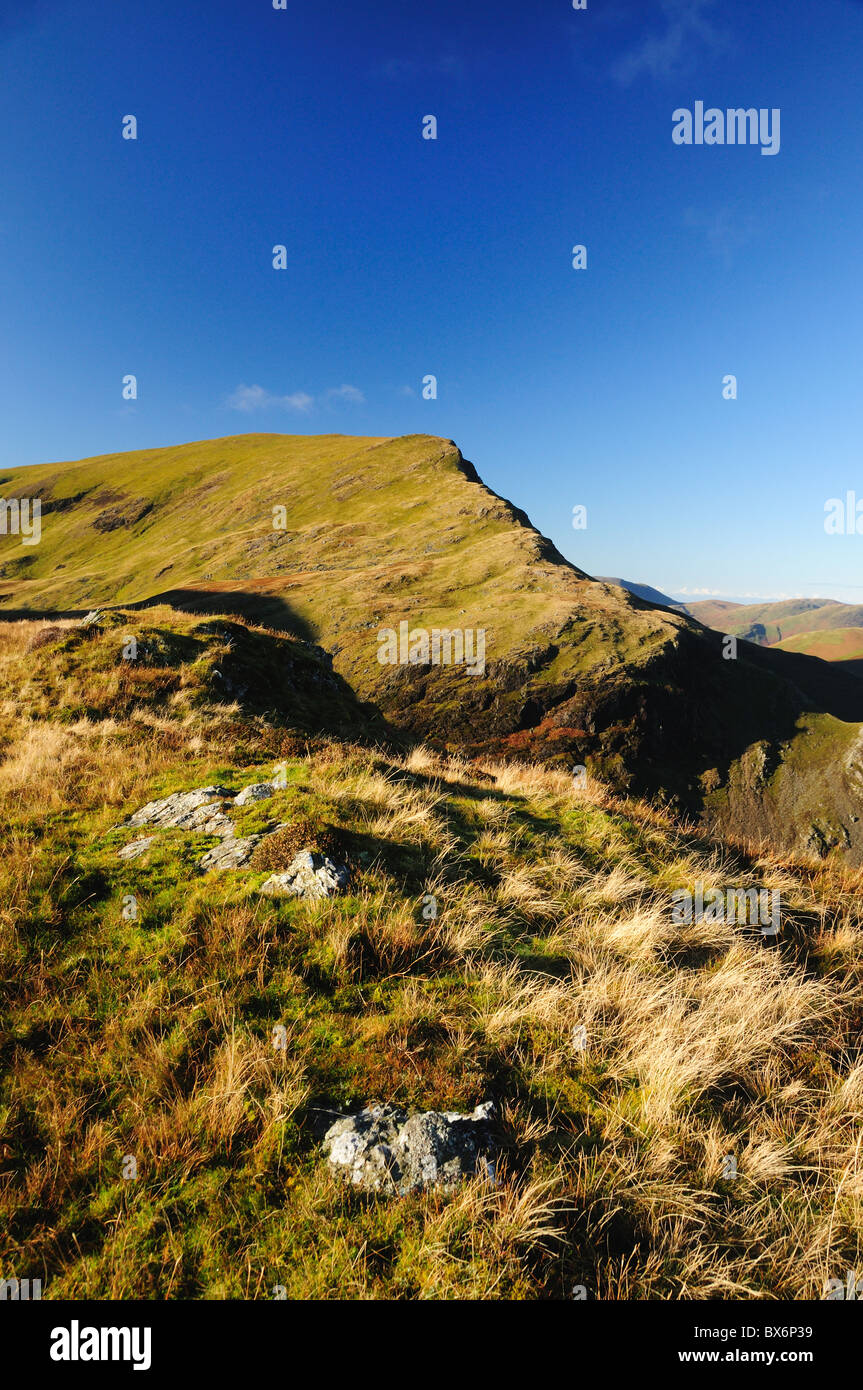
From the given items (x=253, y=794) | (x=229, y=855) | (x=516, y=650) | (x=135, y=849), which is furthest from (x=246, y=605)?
(x=229, y=855)

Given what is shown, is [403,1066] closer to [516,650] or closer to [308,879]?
[308,879]

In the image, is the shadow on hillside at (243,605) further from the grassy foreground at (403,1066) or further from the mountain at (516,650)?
the grassy foreground at (403,1066)

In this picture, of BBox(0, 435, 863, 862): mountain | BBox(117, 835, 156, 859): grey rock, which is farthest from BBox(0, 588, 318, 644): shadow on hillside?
BBox(117, 835, 156, 859): grey rock

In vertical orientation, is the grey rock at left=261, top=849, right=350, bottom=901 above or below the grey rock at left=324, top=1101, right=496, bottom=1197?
above

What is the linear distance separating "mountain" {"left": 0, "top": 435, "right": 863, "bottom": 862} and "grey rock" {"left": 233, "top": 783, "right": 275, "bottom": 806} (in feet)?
135

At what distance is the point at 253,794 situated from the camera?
8.23m

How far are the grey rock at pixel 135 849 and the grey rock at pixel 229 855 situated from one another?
30.5 inches

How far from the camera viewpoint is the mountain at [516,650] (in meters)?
77.8

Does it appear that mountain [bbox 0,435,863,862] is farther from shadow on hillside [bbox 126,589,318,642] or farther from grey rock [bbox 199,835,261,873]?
grey rock [bbox 199,835,261,873]

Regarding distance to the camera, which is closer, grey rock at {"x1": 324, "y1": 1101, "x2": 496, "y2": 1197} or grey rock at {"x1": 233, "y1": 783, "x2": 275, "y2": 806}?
grey rock at {"x1": 324, "y1": 1101, "x2": 496, "y2": 1197}

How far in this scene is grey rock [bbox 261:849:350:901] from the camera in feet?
19.3

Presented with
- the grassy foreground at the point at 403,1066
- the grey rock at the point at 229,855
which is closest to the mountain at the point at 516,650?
the grey rock at the point at 229,855
